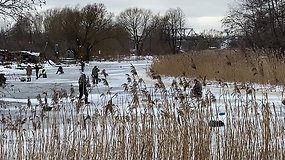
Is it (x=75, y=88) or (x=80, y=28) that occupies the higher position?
(x=80, y=28)

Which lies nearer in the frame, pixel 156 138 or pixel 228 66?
pixel 156 138

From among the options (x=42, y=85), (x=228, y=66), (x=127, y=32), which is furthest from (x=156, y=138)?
(x=127, y=32)

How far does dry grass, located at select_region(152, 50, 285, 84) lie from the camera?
18.0 m

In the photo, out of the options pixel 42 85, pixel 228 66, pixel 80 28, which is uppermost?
pixel 80 28

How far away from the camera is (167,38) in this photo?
102 metres

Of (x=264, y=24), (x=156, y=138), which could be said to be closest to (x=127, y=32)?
(x=264, y=24)

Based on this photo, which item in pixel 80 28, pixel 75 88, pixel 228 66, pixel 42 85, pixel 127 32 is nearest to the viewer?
pixel 228 66

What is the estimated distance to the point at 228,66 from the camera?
2142 cm

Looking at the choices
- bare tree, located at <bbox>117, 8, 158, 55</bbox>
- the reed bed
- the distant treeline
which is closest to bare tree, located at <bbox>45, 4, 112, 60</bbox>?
the distant treeline

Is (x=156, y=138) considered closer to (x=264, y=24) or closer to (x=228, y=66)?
(x=228, y=66)

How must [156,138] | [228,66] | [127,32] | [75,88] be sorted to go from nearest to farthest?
[156,138], [228,66], [75,88], [127,32]

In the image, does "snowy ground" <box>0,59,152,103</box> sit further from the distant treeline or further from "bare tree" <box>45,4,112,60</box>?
"bare tree" <box>45,4,112,60</box>

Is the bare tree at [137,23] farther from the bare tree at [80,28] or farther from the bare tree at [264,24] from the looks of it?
the bare tree at [264,24]

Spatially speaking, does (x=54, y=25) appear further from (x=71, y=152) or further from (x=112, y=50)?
Result: (x=71, y=152)
